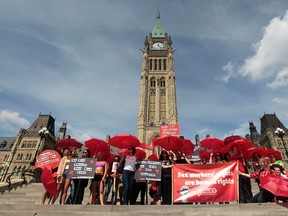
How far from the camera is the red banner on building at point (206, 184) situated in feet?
21.2

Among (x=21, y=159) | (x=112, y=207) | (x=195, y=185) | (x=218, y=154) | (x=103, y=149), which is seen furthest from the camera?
(x=21, y=159)

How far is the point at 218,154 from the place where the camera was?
7734mm

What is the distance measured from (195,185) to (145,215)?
6.71 ft

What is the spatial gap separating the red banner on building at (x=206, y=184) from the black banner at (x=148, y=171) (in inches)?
27.7

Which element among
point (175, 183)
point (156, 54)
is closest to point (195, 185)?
point (175, 183)

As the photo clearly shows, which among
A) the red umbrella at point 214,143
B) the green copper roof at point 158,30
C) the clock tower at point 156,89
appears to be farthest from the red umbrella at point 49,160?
the green copper roof at point 158,30

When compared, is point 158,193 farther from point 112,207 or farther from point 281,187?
point 281,187

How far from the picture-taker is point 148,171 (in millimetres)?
7301

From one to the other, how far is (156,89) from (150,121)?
35.4ft

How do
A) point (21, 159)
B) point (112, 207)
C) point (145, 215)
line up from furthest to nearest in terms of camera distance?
point (21, 159) → point (112, 207) → point (145, 215)

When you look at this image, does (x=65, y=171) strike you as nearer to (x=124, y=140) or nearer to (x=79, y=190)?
(x=79, y=190)

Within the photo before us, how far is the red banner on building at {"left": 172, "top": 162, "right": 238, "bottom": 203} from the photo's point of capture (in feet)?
21.2

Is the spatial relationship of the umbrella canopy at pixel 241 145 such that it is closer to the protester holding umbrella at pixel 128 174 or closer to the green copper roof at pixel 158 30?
the protester holding umbrella at pixel 128 174

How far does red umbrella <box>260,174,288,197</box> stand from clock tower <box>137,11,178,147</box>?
45671 millimetres
